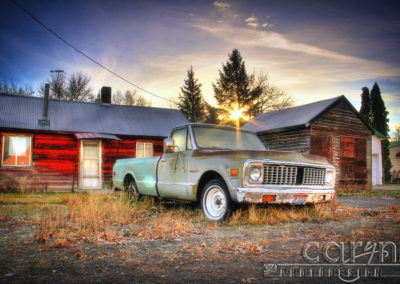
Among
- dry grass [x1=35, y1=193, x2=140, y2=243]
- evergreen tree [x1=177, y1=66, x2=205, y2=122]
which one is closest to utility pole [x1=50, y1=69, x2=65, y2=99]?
evergreen tree [x1=177, y1=66, x2=205, y2=122]

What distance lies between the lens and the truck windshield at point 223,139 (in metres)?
6.60

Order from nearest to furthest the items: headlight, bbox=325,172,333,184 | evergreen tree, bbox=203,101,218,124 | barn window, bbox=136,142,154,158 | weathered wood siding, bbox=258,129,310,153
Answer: headlight, bbox=325,172,333,184 → weathered wood siding, bbox=258,129,310,153 → barn window, bbox=136,142,154,158 → evergreen tree, bbox=203,101,218,124

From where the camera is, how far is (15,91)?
127 ft

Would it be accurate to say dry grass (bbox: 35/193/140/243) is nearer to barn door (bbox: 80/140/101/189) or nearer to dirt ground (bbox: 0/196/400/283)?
dirt ground (bbox: 0/196/400/283)

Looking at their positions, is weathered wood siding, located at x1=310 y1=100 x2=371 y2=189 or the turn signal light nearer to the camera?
the turn signal light

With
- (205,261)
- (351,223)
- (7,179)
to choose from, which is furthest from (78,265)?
(7,179)

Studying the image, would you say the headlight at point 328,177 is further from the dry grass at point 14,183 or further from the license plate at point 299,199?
the dry grass at point 14,183

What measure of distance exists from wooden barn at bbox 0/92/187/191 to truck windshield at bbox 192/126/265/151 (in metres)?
9.57

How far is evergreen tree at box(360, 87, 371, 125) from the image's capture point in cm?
3659

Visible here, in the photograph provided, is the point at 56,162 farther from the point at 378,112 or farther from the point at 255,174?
the point at 378,112

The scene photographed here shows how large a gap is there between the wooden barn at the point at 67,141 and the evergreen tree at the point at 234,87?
21.4 m

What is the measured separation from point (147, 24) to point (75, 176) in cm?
793

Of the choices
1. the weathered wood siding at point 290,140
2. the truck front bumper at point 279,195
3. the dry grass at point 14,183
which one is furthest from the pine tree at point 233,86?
the truck front bumper at point 279,195

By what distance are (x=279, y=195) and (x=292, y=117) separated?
13.0 meters
